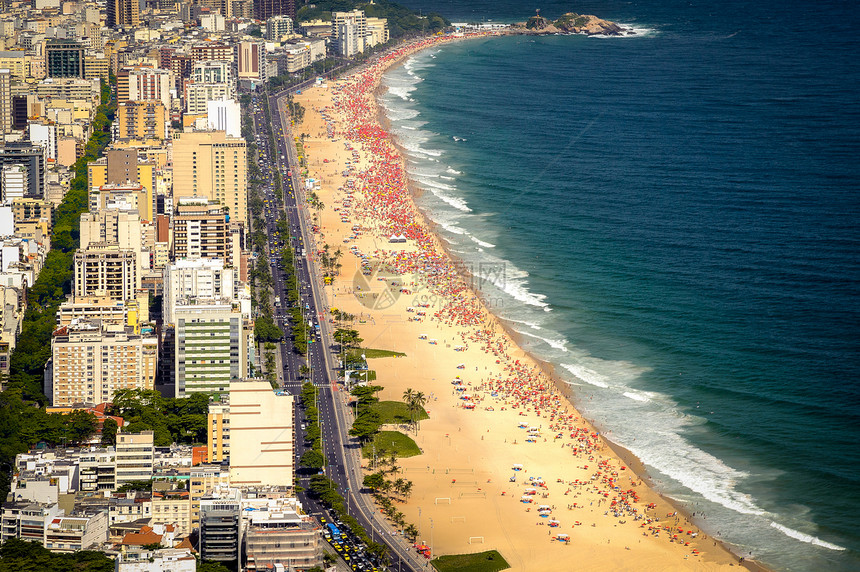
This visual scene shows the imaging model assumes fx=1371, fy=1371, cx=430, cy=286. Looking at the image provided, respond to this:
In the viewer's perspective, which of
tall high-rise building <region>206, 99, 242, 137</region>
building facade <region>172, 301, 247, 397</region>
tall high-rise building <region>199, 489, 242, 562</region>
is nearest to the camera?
tall high-rise building <region>199, 489, 242, 562</region>

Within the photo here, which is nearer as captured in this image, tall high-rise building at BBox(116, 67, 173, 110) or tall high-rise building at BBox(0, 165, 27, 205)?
tall high-rise building at BBox(0, 165, 27, 205)

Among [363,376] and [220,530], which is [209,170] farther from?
[220,530]

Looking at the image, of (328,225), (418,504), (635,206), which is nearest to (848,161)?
(635,206)

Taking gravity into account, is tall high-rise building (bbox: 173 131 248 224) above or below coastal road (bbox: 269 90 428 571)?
above

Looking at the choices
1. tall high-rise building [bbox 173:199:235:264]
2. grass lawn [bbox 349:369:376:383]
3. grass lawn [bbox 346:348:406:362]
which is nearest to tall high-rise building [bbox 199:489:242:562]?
grass lawn [bbox 349:369:376:383]

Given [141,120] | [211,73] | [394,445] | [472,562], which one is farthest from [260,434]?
[211,73]

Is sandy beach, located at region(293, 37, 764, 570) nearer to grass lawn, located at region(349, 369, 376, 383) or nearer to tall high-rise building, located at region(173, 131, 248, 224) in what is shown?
grass lawn, located at region(349, 369, 376, 383)
